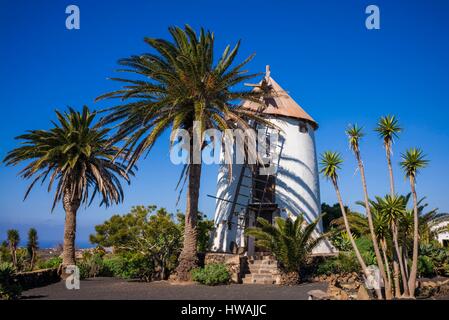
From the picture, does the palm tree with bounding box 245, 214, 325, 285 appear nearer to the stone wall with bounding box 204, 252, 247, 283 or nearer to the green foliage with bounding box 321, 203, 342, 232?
the stone wall with bounding box 204, 252, 247, 283

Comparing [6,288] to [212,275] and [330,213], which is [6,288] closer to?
[212,275]

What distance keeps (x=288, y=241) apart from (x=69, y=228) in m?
13.0

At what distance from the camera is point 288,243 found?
711 inches

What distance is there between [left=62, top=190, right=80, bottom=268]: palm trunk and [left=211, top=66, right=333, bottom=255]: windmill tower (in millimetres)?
8072

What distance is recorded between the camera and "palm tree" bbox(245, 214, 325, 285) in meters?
18.2

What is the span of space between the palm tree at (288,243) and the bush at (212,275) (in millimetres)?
2067

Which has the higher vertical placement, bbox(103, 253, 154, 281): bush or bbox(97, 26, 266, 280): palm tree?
bbox(97, 26, 266, 280): palm tree

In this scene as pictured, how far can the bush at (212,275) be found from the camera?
60.2 feet

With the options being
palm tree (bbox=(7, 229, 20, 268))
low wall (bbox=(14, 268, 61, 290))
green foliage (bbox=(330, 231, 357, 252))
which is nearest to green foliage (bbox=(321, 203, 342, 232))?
green foliage (bbox=(330, 231, 357, 252))

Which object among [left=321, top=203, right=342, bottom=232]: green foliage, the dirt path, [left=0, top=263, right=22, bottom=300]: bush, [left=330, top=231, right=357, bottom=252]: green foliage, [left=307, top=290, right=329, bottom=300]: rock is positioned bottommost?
the dirt path

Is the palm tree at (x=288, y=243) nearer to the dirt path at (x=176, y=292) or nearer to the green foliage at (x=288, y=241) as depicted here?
the green foliage at (x=288, y=241)

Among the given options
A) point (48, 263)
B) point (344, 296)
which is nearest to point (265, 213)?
point (344, 296)

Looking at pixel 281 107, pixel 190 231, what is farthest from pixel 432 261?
pixel 190 231

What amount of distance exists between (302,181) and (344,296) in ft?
41.2
